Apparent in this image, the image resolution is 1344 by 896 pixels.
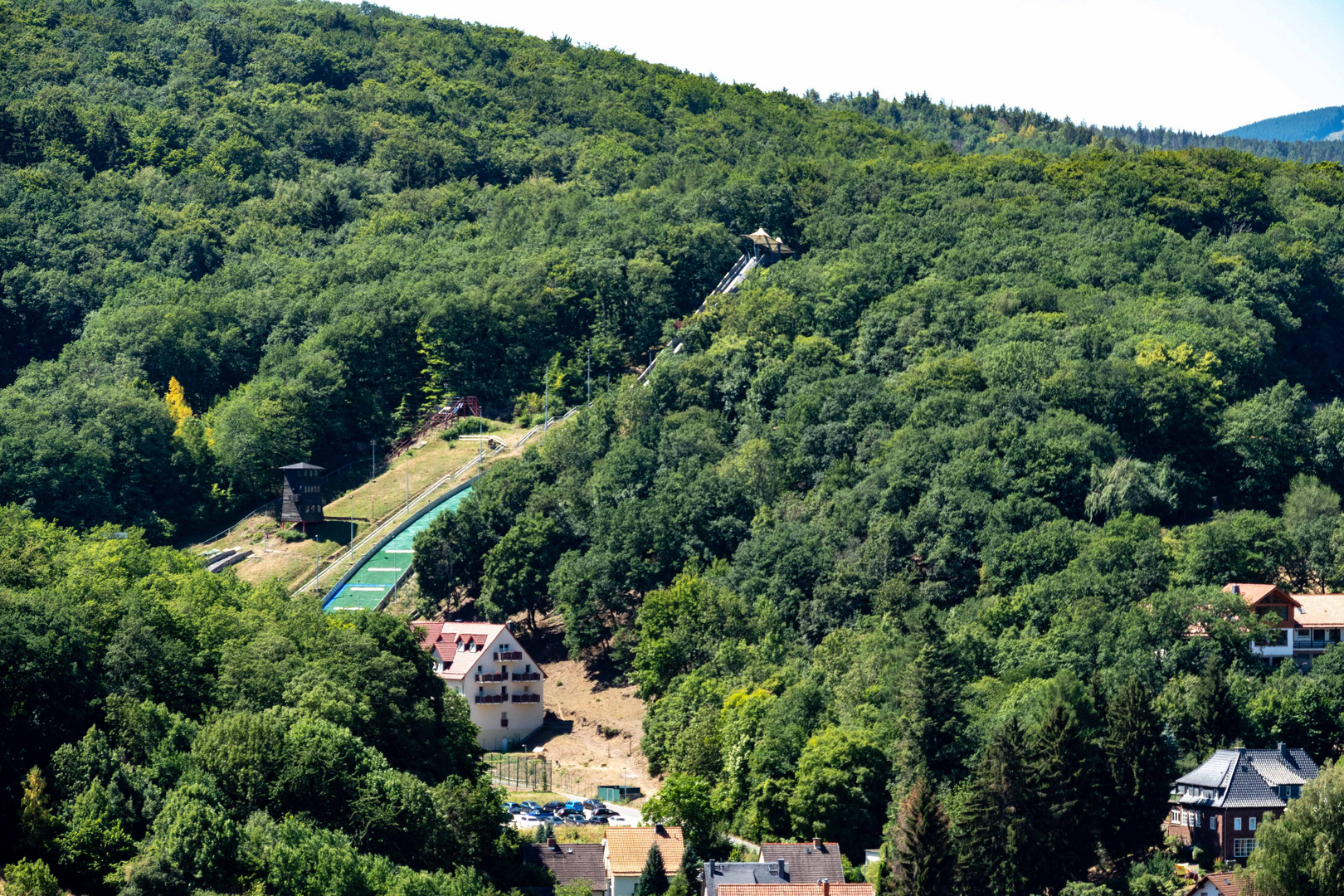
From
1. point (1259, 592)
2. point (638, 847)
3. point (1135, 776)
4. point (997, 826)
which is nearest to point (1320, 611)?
point (1259, 592)

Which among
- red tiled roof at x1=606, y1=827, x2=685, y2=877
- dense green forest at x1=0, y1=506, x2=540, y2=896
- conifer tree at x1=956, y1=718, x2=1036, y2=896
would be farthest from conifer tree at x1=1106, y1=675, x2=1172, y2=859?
dense green forest at x1=0, y1=506, x2=540, y2=896

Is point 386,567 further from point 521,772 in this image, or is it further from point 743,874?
point 743,874

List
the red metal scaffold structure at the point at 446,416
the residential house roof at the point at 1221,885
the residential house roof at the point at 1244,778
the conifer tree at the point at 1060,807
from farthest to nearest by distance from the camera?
the red metal scaffold structure at the point at 446,416, the residential house roof at the point at 1244,778, the conifer tree at the point at 1060,807, the residential house roof at the point at 1221,885

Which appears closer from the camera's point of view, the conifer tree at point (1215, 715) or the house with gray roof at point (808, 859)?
the house with gray roof at point (808, 859)

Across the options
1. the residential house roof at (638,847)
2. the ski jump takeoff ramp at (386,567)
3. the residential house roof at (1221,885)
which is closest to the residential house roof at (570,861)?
the residential house roof at (638,847)

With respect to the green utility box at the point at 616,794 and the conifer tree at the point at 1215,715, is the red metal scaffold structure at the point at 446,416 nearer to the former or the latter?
the green utility box at the point at 616,794

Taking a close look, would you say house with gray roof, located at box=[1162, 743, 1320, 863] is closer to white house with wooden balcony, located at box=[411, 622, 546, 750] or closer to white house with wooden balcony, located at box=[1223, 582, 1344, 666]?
white house with wooden balcony, located at box=[1223, 582, 1344, 666]
